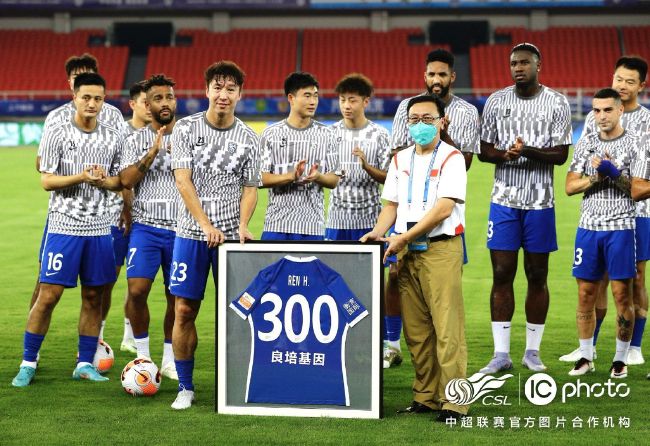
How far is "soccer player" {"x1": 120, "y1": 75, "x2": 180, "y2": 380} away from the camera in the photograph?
776 cm

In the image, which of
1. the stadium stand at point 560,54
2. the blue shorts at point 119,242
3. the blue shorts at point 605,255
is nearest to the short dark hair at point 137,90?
the blue shorts at point 119,242

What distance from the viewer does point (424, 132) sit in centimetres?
640

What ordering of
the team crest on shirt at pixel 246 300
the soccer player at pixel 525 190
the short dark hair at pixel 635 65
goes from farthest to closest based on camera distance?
the short dark hair at pixel 635 65 < the soccer player at pixel 525 190 < the team crest on shirt at pixel 246 300

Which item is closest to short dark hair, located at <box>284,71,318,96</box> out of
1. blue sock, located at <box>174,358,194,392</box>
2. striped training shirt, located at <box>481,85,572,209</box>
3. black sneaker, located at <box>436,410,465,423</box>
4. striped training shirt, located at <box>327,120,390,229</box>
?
striped training shirt, located at <box>327,120,390,229</box>

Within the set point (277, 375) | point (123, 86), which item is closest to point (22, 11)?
point (123, 86)

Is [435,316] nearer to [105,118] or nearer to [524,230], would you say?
[524,230]

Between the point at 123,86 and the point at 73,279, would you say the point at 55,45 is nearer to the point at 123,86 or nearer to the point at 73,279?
the point at 123,86

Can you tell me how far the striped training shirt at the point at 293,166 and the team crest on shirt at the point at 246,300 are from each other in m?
1.29

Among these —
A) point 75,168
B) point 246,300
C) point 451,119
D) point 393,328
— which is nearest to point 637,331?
point 393,328

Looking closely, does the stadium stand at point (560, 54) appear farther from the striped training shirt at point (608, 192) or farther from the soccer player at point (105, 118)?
the striped training shirt at point (608, 192)

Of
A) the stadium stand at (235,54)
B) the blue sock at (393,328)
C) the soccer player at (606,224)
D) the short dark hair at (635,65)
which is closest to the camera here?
the soccer player at (606,224)

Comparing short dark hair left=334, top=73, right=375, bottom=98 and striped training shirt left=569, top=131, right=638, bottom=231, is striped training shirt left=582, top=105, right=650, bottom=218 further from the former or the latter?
short dark hair left=334, top=73, right=375, bottom=98

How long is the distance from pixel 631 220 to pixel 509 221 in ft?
2.89

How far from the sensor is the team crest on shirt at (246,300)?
6.52 m
